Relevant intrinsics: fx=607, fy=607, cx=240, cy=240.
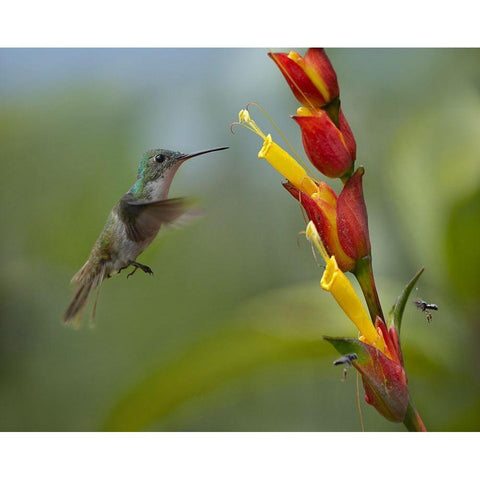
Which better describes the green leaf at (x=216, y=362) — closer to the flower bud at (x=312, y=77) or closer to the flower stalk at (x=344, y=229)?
the flower stalk at (x=344, y=229)

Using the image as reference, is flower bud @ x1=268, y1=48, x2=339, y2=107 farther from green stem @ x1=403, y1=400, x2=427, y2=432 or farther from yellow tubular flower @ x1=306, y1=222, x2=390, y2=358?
green stem @ x1=403, y1=400, x2=427, y2=432

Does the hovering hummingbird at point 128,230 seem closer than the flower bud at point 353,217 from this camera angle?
No

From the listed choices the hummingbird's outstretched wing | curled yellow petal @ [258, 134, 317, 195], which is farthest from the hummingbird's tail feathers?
curled yellow petal @ [258, 134, 317, 195]

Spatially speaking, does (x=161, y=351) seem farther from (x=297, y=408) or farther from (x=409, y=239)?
(x=409, y=239)

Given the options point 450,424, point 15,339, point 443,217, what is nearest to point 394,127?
point 443,217

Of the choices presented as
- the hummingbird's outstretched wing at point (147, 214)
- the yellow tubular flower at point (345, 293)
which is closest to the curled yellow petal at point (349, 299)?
the yellow tubular flower at point (345, 293)

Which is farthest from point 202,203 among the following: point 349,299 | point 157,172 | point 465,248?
point 349,299

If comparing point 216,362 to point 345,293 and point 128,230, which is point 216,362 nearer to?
point 128,230
